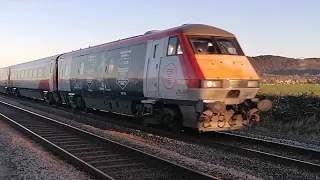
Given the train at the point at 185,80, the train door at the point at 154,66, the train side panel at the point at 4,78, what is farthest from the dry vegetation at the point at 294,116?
the train side panel at the point at 4,78

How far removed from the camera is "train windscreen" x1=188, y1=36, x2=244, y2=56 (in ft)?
36.9

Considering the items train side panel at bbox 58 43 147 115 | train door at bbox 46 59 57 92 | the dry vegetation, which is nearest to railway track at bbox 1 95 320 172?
train side panel at bbox 58 43 147 115

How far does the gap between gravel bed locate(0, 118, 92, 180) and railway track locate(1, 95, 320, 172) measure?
395cm

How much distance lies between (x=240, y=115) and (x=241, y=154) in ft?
7.65

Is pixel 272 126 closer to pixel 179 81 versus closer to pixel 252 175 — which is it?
pixel 179 81

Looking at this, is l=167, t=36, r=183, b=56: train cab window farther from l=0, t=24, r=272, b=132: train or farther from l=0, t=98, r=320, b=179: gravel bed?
l=0, t=98, r=320, b=179: gravel bed

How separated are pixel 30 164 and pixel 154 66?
212 inches

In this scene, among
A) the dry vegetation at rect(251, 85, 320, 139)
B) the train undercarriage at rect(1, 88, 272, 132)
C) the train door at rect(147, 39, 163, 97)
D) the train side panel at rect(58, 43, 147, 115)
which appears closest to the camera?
the train undercarriage at rect(1, 88, 272, 132)

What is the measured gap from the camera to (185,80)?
10.8 meters

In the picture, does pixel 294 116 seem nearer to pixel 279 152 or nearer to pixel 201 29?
pixel 201 29

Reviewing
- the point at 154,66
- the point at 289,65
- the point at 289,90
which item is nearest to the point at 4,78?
the point at 289,90

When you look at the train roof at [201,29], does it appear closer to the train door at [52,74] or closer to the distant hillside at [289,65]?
the train door at [52,74]

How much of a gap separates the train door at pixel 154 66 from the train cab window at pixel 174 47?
46 cm

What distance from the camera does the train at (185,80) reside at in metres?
10.6
